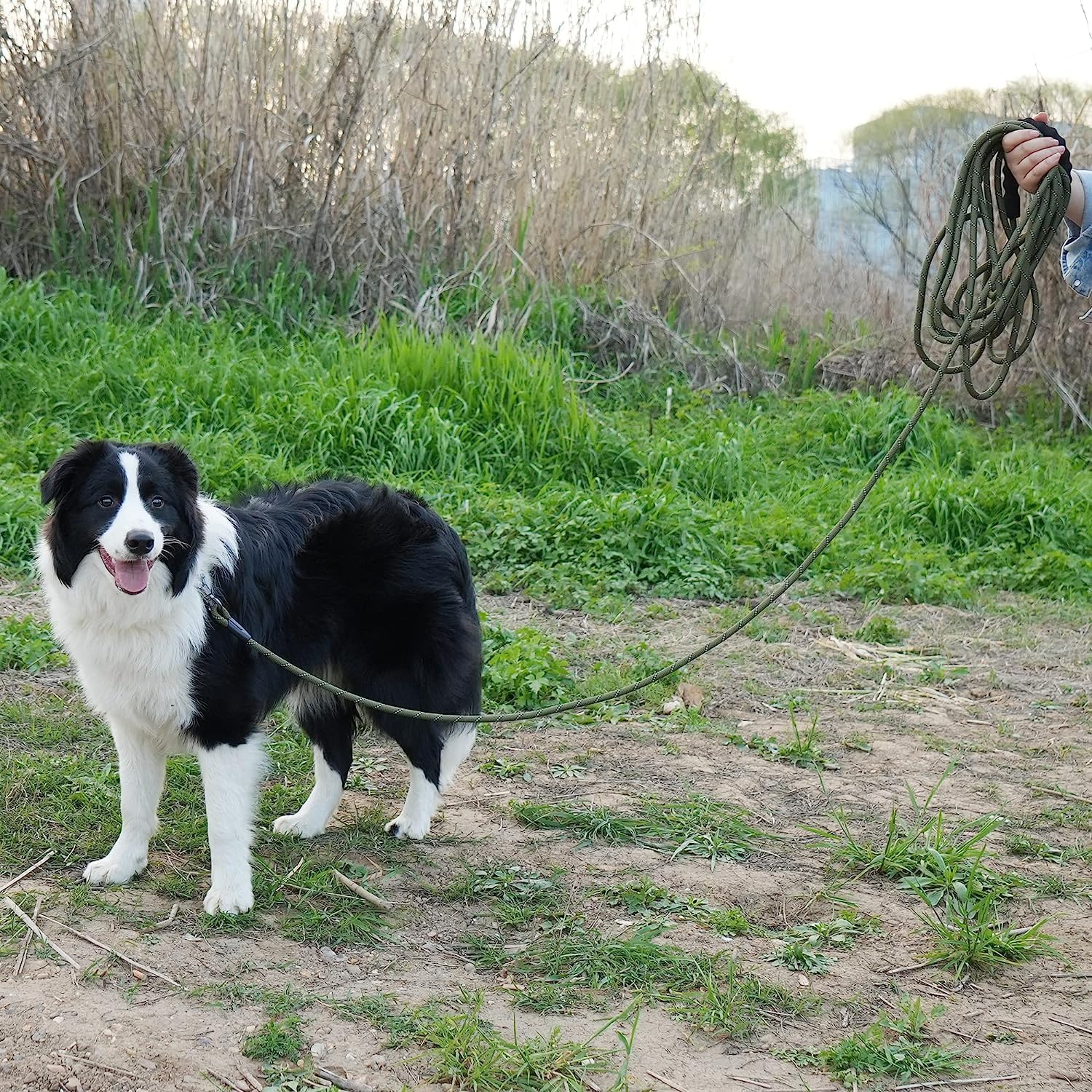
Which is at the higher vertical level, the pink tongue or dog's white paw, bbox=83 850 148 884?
the pink tongue

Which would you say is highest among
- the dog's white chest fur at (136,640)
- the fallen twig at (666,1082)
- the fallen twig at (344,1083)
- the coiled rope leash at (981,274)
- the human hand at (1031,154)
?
the human hand at (1031,154)

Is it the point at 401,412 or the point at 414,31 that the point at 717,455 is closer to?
the point at 401,412

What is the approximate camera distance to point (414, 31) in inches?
333

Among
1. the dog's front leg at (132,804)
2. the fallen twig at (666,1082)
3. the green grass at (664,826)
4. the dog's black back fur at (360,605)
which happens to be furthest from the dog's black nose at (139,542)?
the fallen twig at (666,1082)

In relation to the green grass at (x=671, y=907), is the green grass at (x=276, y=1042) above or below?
below

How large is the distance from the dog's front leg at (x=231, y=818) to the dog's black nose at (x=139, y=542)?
1.97 ft

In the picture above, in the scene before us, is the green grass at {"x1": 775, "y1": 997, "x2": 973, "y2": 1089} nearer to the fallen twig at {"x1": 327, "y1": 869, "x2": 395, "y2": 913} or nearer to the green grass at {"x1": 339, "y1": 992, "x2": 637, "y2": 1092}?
the green grass at {"x1": 339, "y1": 992, "x2": 637, "y2": 1092}

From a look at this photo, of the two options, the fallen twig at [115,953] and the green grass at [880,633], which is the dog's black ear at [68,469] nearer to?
the fallen twig at [115,953]

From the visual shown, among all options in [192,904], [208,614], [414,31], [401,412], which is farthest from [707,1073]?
[414,31]

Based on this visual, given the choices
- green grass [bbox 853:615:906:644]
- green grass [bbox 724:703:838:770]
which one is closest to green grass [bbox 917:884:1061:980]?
green grass [bbox 724:703:838:770]

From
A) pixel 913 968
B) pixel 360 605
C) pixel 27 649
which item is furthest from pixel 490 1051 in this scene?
pixel 27 649

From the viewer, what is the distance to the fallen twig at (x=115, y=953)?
106 inches

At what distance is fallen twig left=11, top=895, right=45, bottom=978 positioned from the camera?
8.75 feet

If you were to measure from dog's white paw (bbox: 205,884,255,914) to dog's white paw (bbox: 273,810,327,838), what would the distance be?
48 cm
